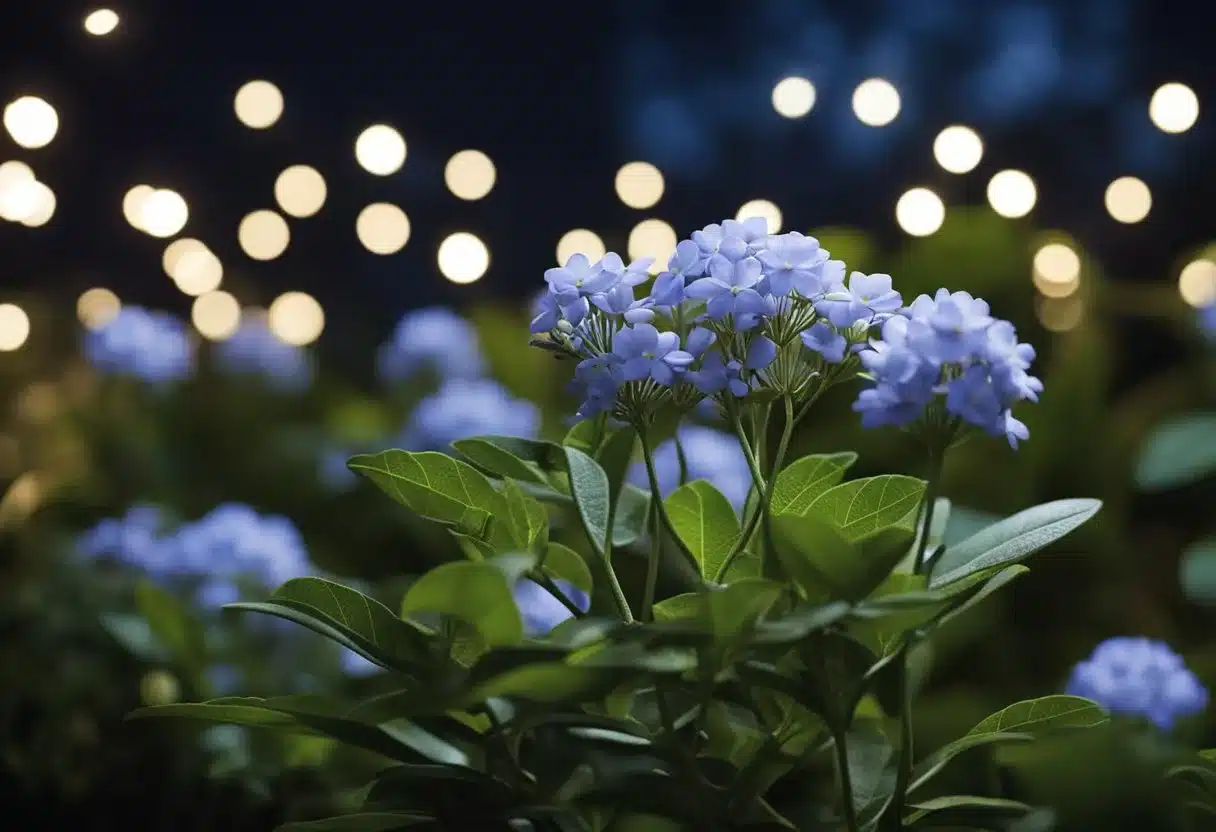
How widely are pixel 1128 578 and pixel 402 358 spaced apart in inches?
27.5

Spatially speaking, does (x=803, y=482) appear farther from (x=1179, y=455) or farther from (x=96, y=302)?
(x=96, y=302)

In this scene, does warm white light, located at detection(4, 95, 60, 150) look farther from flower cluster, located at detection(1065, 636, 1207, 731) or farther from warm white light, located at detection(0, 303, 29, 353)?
flower cluster, located at detection(1065, 636, 1207, 731)

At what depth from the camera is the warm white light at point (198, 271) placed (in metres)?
1.81

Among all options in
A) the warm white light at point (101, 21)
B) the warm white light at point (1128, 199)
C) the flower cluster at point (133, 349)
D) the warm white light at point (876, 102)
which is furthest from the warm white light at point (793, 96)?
the flower cluster at point (133, 349)

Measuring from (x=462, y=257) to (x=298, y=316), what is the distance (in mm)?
251

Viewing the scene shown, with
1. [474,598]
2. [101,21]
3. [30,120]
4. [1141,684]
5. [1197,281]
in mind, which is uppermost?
[101,21]

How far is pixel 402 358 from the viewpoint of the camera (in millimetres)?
1304

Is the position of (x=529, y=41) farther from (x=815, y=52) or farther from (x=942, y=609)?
(x=942, y=609)

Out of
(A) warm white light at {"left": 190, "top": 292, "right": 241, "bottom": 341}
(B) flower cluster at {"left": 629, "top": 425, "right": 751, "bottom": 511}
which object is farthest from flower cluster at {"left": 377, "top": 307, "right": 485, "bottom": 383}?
(A) warm white light at {"left": 190, "top": 292, "right": 241, "bottom": 341}

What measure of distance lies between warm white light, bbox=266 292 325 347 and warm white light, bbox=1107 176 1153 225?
3.50ft

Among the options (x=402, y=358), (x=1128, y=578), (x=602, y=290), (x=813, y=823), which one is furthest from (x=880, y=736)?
(x=402, y=358)

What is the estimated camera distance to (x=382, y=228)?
1.89m

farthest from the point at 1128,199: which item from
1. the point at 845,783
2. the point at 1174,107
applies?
the point at 845,783

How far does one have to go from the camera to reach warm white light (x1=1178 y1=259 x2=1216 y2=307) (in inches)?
49.1
